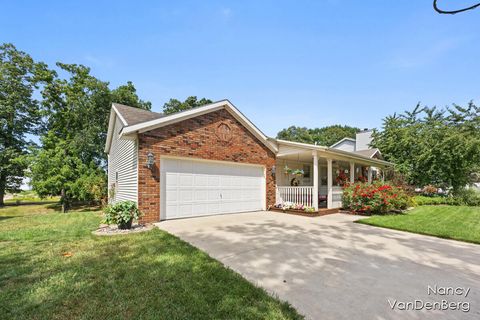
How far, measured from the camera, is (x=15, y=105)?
59.8ft

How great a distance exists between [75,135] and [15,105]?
6.84m

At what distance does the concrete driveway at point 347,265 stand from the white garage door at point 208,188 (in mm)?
1545

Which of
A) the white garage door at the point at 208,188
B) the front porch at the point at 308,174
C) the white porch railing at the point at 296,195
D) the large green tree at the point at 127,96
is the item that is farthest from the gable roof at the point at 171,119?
the large green tree at the point at 127,96

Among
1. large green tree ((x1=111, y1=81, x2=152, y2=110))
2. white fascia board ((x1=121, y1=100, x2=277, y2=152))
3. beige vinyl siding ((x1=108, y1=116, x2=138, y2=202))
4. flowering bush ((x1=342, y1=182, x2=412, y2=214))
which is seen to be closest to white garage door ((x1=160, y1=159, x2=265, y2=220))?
beige vinyl siding ((x1=108, y1=116, x2=138, y2=202))

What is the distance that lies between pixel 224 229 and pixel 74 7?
29.2ft

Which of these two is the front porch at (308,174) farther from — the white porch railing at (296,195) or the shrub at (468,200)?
the shrub at (468,200)

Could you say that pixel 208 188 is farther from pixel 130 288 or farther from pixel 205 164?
pixel 130 288

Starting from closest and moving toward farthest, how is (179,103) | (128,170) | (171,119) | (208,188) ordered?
1. (171,119)
2. (128,170)
3. (208,188)
4. (179,103)

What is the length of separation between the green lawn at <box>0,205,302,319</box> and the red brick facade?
107 inches

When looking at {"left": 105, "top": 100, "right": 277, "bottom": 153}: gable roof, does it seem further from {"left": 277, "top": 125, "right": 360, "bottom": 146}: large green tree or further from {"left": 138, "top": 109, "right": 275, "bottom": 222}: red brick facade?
{"left": 277, "top": 125, "right": 360, "bottom": 146}: large green tree


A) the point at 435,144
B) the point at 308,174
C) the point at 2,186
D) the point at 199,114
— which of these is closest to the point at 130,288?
the point at 199,114

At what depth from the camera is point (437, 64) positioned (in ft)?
27.9

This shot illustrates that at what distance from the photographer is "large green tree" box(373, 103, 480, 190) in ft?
51.1

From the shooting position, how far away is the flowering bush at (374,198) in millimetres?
9430
